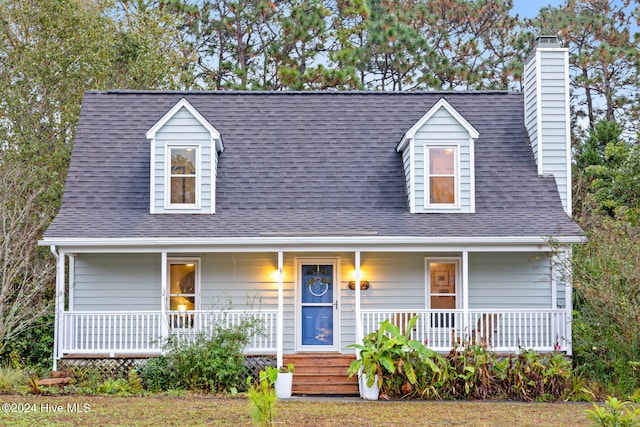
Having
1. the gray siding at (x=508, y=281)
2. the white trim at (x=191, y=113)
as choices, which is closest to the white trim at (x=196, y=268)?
the white trim at (x=191, y=113)

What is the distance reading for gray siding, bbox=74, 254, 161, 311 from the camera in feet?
55.7

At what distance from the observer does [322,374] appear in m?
16.1

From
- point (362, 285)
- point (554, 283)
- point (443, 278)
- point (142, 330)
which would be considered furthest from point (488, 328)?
point (142, 330)

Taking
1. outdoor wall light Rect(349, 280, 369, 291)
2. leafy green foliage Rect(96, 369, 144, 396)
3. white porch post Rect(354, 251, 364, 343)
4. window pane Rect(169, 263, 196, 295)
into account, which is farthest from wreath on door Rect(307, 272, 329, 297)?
leafy green foliage Rect(96, 369, 144, 396)

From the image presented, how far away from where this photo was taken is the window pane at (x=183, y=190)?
17.5m

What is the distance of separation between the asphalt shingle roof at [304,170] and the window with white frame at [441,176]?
1.40 ft

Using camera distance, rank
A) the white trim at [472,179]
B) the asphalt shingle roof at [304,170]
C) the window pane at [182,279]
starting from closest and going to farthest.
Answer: the asphalt shingle roof at [304,170] < the window pane at [182,279] < the white trim at [472,179]

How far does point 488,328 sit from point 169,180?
23.4ft

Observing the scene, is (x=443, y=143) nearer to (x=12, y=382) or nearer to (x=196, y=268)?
(x=196, y=268)

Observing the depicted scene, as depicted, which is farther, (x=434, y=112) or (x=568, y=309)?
(x=434, y=112)

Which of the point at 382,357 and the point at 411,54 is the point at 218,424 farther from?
the point at 411,54

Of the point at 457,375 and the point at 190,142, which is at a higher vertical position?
the point at 190,142

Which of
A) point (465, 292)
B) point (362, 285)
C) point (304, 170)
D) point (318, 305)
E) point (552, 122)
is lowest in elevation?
point (318, 305)

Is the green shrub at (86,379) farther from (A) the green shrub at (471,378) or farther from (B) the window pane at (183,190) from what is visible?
(A) the green shrub at (471,378)
